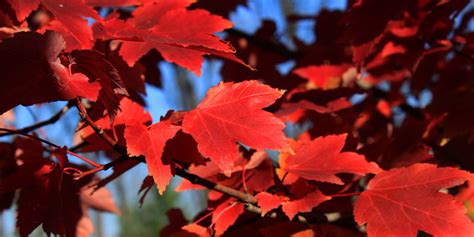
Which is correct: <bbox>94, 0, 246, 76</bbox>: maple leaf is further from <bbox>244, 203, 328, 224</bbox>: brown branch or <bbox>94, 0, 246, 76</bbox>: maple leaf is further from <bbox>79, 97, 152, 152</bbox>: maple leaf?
<bbox>244, 203, 328, 224</bbox>: brown branch

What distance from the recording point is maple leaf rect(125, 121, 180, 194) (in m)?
0.64

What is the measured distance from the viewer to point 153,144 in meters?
0.66

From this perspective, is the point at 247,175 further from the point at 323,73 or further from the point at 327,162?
the point at 323,73

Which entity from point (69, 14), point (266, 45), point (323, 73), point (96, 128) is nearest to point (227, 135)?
point (96, 128)

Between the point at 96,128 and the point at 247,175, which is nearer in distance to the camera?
the point at 96,128

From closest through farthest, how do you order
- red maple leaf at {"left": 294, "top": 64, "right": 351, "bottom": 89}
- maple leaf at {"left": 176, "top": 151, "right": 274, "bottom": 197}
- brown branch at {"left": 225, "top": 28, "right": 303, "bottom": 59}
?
maple leaf at {"left": 176, "top": 151, "right": 274, "bottom": 197}
red maple leaf at {"left": 294, "top": 64, "right": 351, "bottom": 89}
brown branch at {"left": 225, "top": 28, "right": 303, "bottom": 59}

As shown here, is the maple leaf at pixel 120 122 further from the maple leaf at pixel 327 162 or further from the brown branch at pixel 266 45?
the brown branch at pixel 266 45

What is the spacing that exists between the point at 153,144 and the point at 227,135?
0.09m

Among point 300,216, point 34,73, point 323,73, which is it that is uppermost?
point 34,73

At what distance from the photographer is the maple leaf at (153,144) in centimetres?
64

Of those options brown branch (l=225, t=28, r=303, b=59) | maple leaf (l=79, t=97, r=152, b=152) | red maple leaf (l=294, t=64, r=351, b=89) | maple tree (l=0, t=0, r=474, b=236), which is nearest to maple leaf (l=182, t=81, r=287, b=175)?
maple tree (l=0, t=0, r=474, b=236)

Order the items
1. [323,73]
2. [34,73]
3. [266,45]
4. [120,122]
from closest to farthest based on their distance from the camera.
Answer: [34,73]
[120,122]
[323,73]
[266,45]

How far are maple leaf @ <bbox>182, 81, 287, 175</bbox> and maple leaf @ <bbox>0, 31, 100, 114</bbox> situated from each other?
0.43 ft

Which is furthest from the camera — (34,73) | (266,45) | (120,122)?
(266,45)
